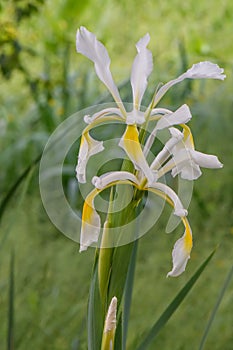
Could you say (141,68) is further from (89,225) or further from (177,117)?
(89,225)

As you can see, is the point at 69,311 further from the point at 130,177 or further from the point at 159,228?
the point at 130,177

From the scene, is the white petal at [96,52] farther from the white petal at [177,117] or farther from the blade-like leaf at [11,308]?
the blade-like leaf at [11,308]

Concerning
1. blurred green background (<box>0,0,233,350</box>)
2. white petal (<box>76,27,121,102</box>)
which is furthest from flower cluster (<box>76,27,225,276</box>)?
blurred green background (<box>0,0,233,350</box>)

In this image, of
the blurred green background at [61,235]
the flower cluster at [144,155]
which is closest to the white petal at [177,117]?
the flower cluster at [144,155]

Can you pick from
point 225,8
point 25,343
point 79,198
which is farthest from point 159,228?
point 225,8

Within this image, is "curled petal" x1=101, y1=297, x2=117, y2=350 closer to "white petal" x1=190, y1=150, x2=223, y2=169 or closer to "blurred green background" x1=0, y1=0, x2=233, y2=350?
"white petal" x1=190, y1=150, x2=223, y2=169
